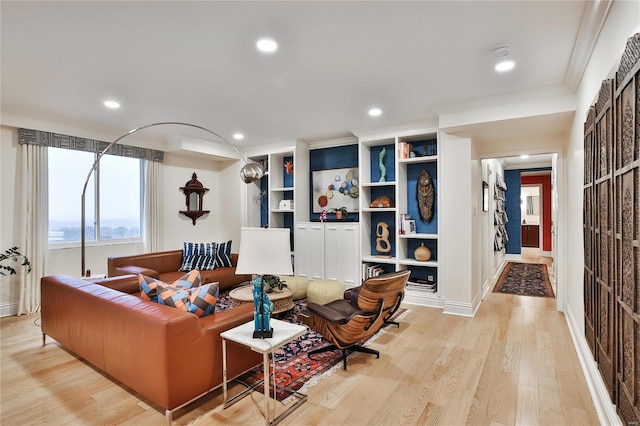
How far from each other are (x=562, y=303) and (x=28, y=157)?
7.19 m

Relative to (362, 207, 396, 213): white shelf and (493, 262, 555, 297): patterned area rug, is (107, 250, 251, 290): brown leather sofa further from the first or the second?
(493, 262, 555, 297): patterned area rug

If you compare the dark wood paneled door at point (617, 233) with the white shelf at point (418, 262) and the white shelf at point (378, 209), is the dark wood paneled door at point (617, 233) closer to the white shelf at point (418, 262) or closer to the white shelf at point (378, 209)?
the white shelf at point (418, 262)

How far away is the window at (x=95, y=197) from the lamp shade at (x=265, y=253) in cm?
394

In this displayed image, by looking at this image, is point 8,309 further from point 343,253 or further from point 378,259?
point 378,259

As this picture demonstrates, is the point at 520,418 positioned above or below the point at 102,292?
below

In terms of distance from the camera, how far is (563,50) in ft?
8.57

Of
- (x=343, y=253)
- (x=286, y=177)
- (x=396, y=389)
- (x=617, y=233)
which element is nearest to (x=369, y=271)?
(x=343, y=253)

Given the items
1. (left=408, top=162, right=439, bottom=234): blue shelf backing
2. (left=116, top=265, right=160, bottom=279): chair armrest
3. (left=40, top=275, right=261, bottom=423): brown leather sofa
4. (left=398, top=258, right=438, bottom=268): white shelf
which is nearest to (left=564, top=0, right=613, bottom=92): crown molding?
(left=408, top=162, right=439, bottom=234): blue shelf backing

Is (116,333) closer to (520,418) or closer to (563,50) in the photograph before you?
(520,418)

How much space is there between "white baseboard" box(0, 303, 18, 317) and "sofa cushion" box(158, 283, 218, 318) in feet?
10.8

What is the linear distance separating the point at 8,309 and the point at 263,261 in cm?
417

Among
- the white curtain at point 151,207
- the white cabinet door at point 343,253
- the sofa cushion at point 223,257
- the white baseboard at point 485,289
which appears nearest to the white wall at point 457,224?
the white baseboard at point 485,289

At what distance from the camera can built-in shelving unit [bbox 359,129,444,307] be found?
15.5 ft

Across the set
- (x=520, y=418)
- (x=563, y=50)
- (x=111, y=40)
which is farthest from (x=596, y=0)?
(x=111, y=40)
